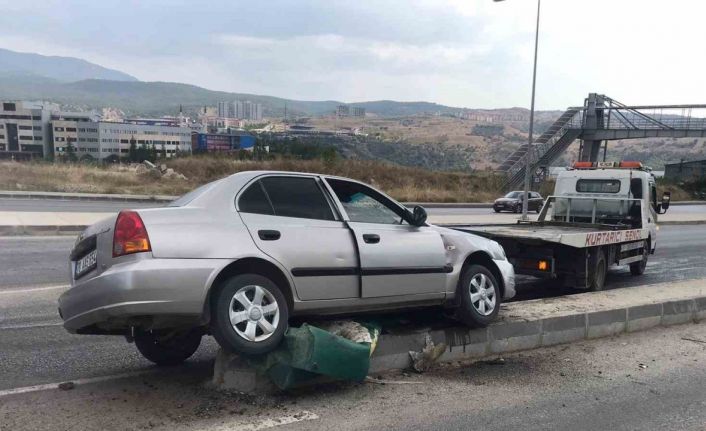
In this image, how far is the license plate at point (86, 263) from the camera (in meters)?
4.46

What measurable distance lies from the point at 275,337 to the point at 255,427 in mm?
761

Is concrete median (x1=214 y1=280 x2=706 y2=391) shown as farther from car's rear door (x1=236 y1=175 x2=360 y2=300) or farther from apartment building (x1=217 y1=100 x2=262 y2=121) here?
apartment building (x1=217 y1=100 x2=262 y2=121)

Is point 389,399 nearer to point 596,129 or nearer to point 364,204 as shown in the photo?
→ point 364,204

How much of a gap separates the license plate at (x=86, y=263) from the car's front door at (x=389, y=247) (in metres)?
2.10

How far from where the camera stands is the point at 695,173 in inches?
3039

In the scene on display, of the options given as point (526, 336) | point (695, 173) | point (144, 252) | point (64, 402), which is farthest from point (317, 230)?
point (695, 173)

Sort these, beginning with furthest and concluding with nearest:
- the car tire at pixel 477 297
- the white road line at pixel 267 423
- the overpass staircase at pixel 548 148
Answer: the overpass staircase at pixel 548 148, the car tire at pixel 477 297, the white road line at pixel 267 423

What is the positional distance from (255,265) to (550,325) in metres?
3.63

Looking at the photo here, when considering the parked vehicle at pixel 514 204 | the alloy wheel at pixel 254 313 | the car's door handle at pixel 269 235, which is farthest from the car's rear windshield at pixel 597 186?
the parked vehicle at pixel 514 204

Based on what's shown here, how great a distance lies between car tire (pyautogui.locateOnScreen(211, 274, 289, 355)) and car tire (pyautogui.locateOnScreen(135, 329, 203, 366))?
912mm

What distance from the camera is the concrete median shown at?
539 cm

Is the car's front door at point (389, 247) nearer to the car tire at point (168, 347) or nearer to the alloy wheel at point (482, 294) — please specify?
the alloy wheel at point (482, 294)


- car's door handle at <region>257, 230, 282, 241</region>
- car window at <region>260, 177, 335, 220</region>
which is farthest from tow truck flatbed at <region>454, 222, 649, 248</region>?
car's door handle at <region>257, 230, 282, 241</region>

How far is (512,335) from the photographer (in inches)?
246
